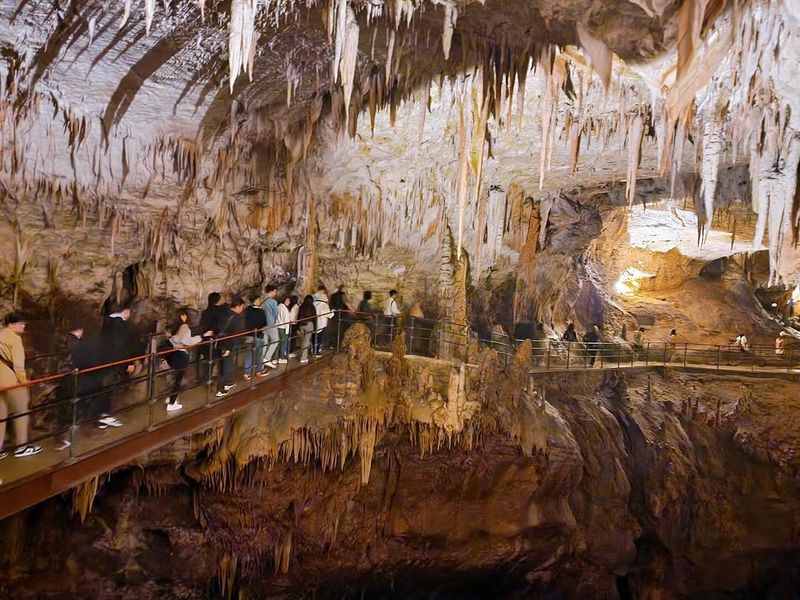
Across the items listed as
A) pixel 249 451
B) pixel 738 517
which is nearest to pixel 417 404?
pixel 249 451

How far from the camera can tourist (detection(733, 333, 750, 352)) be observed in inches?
572

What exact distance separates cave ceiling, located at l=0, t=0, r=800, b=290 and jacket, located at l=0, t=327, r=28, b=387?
2.59 metres

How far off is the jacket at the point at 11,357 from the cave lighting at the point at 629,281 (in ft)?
52.0

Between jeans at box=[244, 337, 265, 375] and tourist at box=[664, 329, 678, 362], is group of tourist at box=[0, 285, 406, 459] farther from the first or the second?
tourist at box=[664, 329, 678, 362]

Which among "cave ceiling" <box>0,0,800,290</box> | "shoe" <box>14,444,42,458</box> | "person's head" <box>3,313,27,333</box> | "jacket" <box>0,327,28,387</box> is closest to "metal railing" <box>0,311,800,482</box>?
"shoe" <box>14,444,42,458</box>

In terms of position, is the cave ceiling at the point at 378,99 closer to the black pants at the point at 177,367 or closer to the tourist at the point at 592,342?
the black pants at the point at 177,367

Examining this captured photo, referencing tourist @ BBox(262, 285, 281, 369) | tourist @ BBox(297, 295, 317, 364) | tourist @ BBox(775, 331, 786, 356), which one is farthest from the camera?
tourist @ BBox(775, 331, 786, 356)

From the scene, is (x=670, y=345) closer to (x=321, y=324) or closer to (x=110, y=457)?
(x=321, y=324)

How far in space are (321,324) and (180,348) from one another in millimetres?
3469

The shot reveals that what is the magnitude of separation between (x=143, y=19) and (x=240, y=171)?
12.5ft

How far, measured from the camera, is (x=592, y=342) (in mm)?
13125

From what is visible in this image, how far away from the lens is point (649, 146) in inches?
324

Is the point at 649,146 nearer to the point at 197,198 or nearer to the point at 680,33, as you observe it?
the point at 680,33

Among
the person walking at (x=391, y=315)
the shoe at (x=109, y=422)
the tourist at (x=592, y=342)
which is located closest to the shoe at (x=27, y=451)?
the shoe at (x=109, y=422)
